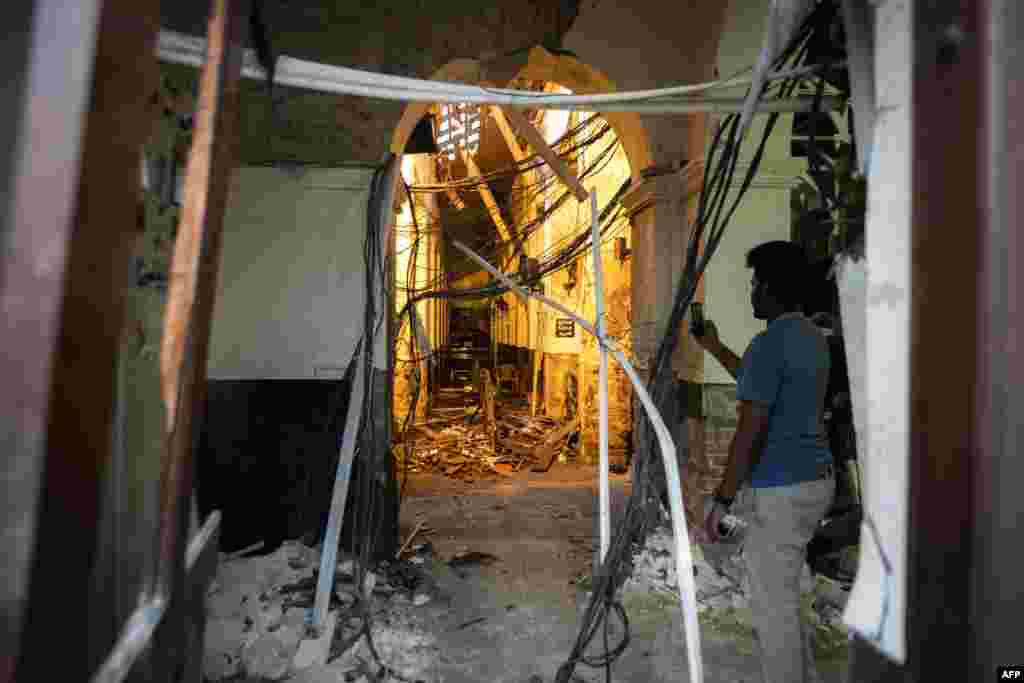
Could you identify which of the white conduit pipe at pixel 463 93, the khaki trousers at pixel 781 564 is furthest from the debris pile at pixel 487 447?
the white conduit pipe at pixel 463 93

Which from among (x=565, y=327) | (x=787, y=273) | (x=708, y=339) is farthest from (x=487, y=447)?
(x=787, y=273)

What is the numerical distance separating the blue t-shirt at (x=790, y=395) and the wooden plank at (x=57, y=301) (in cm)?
213

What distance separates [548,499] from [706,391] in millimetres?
2549

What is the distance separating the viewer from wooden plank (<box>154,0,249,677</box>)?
3.25 feet

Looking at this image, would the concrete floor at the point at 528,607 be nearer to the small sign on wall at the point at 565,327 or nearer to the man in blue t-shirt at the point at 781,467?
the man in blue t-shirt at the point at 781,467

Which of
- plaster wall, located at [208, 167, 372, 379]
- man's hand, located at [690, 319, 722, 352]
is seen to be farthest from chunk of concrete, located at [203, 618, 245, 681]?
man's hand, located at [690, 319, 722, 352]

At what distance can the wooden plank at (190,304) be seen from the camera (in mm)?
992

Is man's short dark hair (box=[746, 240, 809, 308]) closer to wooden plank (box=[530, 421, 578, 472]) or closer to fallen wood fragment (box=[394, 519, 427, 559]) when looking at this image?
fallen wood fragment (box=[394, 519, 427, 559])

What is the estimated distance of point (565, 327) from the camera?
8.44 metres

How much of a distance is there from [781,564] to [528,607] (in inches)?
71.8

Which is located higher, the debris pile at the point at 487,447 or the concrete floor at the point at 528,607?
the debris pile at the point at 487,447

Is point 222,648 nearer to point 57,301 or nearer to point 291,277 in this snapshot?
point 291,277

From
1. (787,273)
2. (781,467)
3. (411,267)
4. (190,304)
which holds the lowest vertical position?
(781,467)

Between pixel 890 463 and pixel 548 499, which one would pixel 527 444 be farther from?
pixel 890 463
